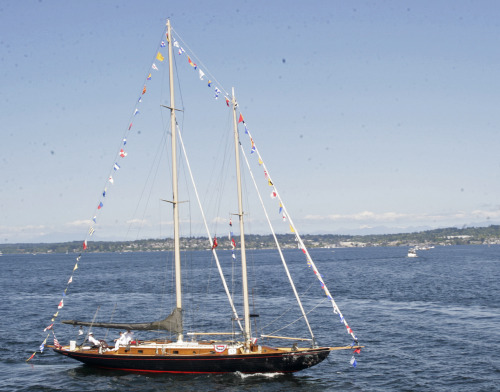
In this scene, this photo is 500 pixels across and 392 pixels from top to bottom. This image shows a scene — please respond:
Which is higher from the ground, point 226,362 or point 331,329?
point 226,362

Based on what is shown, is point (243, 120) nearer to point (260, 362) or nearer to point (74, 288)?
point (260, 362)

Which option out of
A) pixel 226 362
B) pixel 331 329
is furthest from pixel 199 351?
pixel 331 329

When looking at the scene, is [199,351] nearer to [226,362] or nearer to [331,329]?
[226,362]

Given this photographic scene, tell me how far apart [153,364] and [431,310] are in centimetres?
3924

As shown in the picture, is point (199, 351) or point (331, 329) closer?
point (199, 351)

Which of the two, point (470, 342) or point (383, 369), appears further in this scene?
point (470, 342)

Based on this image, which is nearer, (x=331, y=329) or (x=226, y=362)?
(x=226, y=362)

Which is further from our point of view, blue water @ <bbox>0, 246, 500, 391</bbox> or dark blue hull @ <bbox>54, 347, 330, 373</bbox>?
blue water @ <bbox>0, 246, 500, 391</bbox>

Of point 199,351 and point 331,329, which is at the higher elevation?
point 199,351

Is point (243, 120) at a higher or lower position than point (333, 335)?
higher

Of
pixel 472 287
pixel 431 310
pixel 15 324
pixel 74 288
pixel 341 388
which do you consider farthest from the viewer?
pixel 74 288

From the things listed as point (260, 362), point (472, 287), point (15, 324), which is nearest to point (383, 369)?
point (260, 362)

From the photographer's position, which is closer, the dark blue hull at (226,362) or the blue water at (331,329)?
the dark blue hull at (226,362)

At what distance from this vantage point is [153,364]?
36.7 m
